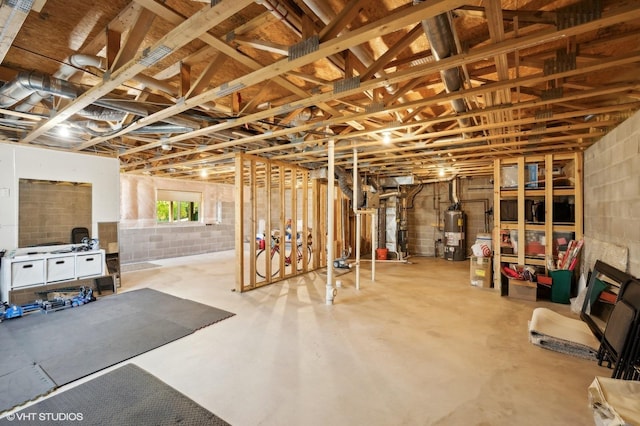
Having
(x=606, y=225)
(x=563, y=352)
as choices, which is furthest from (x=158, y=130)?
(x=606, y=225)

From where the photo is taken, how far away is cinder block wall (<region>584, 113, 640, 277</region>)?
2.69m

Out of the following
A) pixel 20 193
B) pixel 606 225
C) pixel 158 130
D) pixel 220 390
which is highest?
pixel 158 130

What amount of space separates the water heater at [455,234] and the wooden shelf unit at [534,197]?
2.64m

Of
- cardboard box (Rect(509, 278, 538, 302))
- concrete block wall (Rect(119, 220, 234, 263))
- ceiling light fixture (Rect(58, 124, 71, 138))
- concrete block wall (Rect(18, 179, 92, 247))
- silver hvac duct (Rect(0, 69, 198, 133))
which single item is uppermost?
ceiling light fixture (Rect(58, 124, 71, 138))

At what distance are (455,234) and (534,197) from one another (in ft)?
9.19

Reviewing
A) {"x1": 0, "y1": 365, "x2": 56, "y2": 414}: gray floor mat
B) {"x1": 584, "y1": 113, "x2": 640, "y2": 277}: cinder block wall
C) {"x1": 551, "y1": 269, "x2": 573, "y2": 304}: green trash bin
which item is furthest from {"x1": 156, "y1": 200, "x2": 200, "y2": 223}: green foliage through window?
{"x1": 584, "y1": 113, "x2": 640, "y2": 277}: cinder block wall

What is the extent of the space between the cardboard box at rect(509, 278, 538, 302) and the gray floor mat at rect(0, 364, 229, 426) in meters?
4.30

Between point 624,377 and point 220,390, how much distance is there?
299cm

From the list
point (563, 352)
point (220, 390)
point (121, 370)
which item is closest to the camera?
point (220, 390)

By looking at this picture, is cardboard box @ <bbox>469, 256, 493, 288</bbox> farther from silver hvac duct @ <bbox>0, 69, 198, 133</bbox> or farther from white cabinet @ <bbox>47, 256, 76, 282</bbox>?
white cabinet @ <bbox>47, 256, 76, 282</bbox>

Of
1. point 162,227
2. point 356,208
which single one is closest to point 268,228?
point 356,208

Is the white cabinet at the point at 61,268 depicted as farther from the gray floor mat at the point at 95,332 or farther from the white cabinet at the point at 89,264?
the gray floor mat at the point at 95,332

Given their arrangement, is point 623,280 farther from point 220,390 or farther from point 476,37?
point 220,390

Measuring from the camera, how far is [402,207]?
775cm
